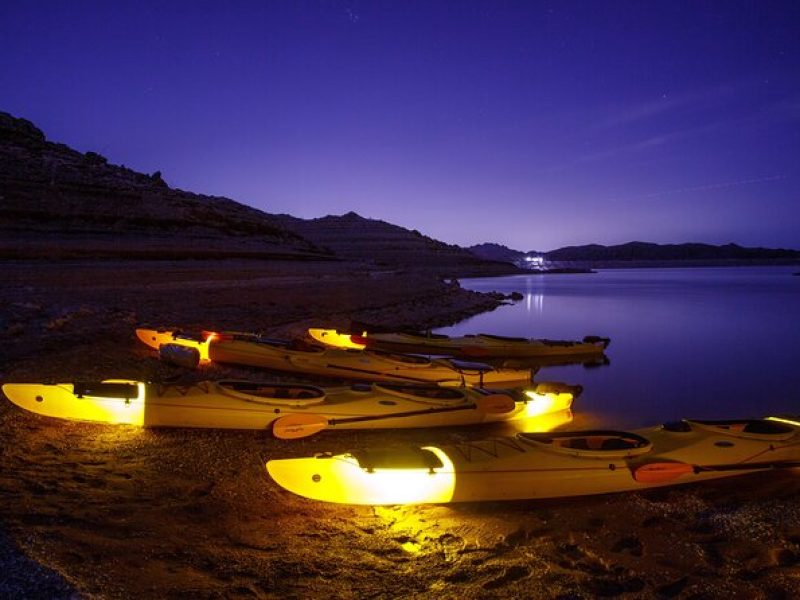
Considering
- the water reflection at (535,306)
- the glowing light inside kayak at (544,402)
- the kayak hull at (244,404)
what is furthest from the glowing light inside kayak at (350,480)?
the water reflection at (535,306)

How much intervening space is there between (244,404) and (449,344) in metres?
6.37

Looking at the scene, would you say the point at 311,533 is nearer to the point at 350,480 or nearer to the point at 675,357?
the point at 350,480

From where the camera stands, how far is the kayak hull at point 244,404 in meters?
5.52

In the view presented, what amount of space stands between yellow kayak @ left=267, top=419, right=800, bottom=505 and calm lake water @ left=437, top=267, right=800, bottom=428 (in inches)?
99.5

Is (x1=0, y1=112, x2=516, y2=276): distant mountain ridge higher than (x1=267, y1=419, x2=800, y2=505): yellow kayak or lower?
higher

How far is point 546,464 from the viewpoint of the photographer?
179 inches

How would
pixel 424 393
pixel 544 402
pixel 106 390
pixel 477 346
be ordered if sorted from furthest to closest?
1. pixel 477 346
2. pixel 544 402
3. pixel 424 393
4. pixel 106 390

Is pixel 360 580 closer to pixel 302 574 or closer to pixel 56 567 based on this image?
pixel 302 574

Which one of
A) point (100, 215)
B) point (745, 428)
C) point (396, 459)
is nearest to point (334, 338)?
point (396, 459)

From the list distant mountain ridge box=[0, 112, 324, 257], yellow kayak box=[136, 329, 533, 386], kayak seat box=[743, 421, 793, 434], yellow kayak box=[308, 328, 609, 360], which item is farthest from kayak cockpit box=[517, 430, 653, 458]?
distant mountain ridge box=[0, 112, 324, 257]

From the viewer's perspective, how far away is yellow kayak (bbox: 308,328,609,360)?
36.9 feet

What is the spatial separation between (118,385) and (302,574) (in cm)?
351

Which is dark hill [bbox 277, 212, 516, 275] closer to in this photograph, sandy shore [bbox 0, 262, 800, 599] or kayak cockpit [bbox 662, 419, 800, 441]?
kayak cockpit [bbox 662, 419, 800, 441]

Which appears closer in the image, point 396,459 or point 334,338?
point 396,459
